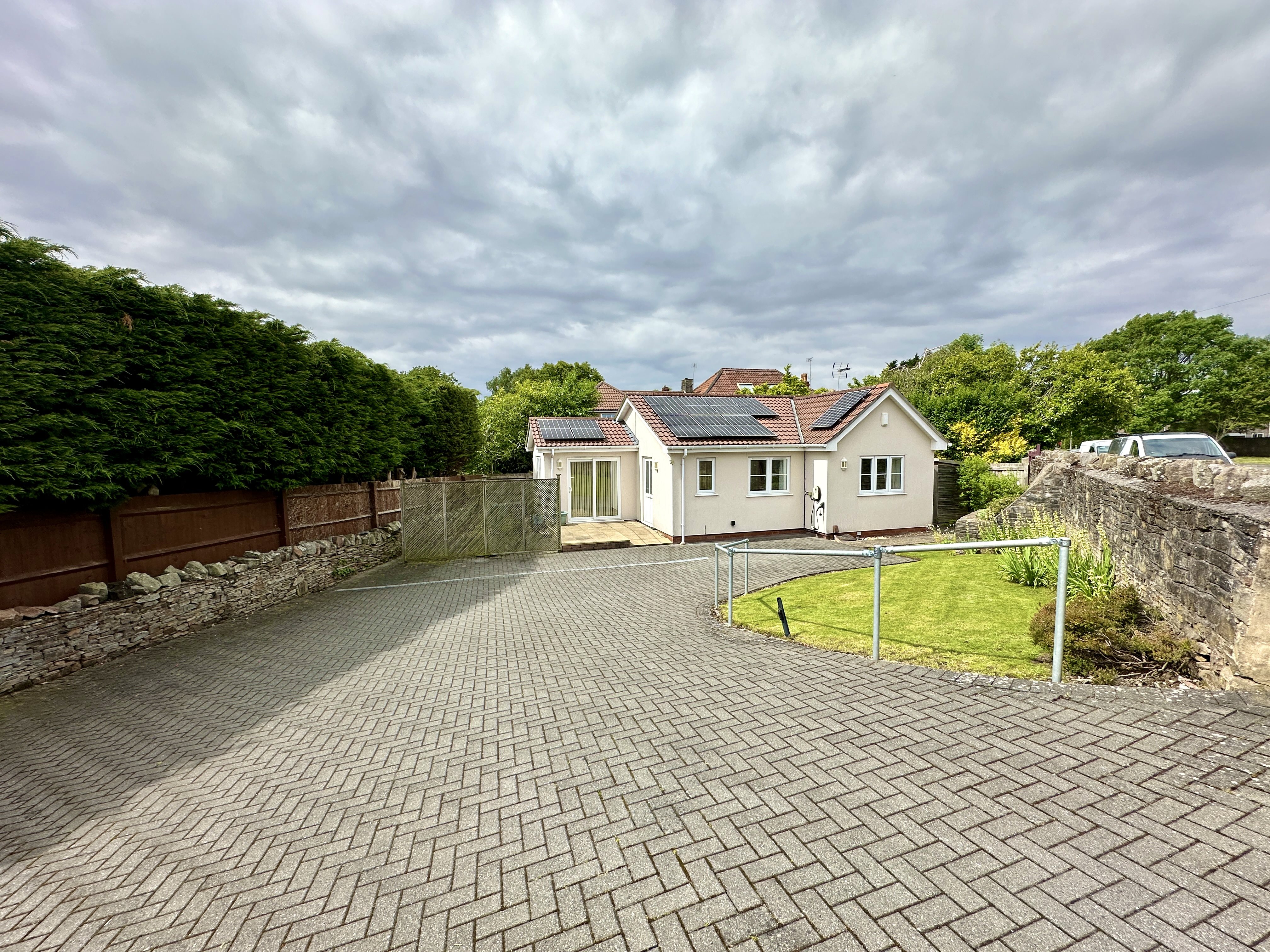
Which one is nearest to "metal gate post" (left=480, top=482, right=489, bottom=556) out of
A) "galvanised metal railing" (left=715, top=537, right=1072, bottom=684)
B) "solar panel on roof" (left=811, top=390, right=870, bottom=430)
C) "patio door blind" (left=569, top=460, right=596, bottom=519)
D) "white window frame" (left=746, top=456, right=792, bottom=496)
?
"patio door blind" (left=569, top=460, right=596, bottom=519)

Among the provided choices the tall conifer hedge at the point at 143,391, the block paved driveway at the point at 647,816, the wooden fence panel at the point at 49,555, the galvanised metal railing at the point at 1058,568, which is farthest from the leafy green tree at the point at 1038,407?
the wooden fence panel at the point at 49,555

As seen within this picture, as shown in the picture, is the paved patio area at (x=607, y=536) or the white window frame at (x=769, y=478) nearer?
the paved patio area at (x=607, y=536)

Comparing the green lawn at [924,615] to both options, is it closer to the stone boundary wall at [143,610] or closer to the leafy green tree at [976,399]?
the stone boundary wall at [143,610]

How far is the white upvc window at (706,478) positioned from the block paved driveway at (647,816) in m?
10.4

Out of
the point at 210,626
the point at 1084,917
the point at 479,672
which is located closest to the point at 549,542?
the point at 210,626

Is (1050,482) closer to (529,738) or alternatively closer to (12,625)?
(529,738)

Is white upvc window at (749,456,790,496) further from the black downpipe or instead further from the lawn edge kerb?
the lawn edge kerb

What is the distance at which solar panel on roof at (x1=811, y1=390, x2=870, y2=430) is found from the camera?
56.0ft

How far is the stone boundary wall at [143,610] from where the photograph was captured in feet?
21.0

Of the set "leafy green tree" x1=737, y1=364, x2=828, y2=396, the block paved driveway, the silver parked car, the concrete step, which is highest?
"leafy green tree" x1=737, y1=364, x2=828, y2=396

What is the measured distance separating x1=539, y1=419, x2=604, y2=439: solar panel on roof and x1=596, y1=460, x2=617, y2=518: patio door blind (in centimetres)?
109

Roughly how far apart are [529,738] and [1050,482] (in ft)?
40.6

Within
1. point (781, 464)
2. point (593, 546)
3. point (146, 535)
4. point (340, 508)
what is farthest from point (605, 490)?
point (146, 535)

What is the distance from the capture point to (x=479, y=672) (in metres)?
6.32
